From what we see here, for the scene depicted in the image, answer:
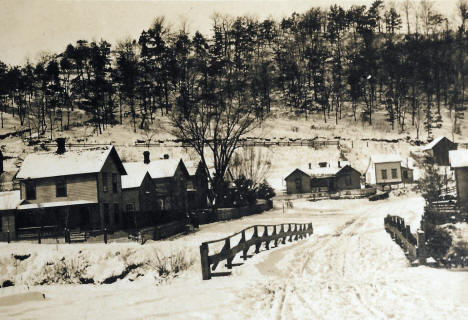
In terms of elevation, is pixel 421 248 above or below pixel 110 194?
below

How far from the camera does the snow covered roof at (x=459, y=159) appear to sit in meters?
26.6

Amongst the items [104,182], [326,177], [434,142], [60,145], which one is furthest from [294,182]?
[60,145]

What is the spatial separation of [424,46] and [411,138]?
12963mm

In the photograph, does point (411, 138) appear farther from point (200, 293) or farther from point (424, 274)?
point (200, 293)

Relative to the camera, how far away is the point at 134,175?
36.2m

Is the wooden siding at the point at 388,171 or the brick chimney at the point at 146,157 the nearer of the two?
the brick chimney at the point at 146,157

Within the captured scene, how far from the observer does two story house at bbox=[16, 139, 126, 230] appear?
25730 millimetres

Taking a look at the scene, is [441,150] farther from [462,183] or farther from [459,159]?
[462,183]

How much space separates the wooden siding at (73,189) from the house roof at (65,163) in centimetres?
44

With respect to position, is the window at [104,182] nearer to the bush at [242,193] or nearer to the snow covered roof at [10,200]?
the snow covered roof at [10,200]

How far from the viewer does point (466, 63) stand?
23531 mm

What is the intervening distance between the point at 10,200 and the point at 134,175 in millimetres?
12523

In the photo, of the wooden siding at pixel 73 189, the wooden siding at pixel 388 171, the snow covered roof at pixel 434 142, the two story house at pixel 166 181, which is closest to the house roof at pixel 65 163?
the wooden siding at pixel 73 189

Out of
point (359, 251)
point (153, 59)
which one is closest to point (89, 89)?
point (153, 59)
